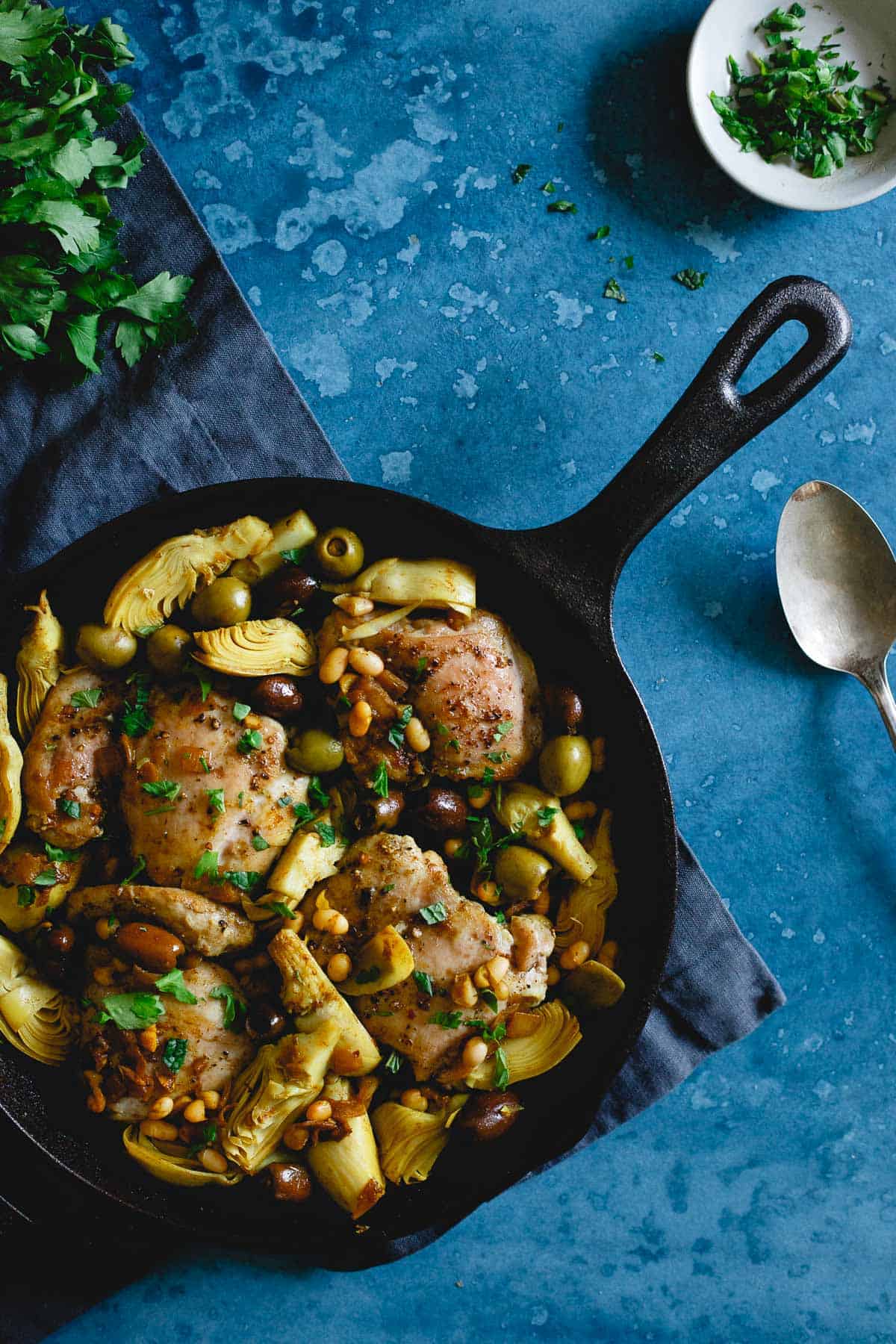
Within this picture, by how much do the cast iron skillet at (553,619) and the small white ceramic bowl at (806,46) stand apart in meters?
0.82

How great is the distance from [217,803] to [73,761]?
396 mm

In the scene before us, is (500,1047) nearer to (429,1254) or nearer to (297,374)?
(429,1254)

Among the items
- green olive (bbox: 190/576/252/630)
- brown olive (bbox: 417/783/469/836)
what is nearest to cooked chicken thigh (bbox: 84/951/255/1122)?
brown olive (bbox: 417/783/469/836)

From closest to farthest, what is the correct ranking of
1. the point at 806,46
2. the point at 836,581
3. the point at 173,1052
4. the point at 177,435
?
the point at 173,1052
the point at 177,435
the point at 836,581
the point at 806,46

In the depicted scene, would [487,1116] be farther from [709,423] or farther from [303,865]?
[709,423]

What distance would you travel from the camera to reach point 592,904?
3.04m

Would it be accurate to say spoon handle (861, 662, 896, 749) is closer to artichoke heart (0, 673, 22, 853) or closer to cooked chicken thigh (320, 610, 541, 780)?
cooked chicken thigh (320, 610, 541, 780)

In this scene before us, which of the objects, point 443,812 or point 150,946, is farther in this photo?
point 443,812

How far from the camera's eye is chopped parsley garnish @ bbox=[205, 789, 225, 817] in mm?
2840

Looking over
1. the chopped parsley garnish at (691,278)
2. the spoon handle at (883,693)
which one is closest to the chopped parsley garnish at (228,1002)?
the spoon handle at (883,693)

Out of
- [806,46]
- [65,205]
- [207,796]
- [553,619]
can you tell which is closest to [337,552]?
[553,619]

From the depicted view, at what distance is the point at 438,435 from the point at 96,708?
1.35 metres

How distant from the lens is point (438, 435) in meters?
3.55

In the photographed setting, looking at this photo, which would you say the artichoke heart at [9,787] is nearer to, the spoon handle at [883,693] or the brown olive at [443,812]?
the brown olive at [443,812]
